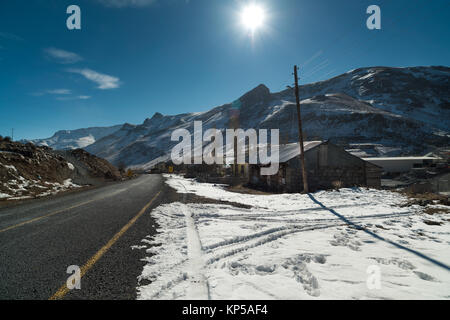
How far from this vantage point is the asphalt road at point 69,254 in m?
2.86

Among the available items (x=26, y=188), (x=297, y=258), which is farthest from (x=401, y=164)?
(x=26, y=188)

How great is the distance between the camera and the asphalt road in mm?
2861

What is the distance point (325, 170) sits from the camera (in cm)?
1956

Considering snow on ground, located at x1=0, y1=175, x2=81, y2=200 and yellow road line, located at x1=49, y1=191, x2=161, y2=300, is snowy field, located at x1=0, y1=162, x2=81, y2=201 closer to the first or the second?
snow on ground, located at x1=0, y1=175, x2=81, y2=200

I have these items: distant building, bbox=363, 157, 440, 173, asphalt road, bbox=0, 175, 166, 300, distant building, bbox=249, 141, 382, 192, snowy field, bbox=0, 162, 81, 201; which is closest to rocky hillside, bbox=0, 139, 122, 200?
snowy field, bbox=0, 162, 81, 201

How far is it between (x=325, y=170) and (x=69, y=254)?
789 inches

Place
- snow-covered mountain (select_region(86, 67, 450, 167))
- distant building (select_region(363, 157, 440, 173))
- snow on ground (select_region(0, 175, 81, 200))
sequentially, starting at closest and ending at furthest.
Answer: snow on ground (select_region(0, 175, 81, 200)) < distant building (select_region(363, 157, 440, 173)) < snow-covered mountain (select_region(86, 67, 450, 167))

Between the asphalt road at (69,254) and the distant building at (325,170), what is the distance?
51.1ft

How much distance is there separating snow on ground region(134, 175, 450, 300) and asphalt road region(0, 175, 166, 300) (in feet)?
1.30

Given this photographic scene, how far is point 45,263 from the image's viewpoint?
367 centimetres

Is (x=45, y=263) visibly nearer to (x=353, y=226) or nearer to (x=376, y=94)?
(x=353, y=226)

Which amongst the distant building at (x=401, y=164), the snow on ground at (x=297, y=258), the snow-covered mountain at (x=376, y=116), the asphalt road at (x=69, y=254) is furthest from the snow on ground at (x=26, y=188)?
the distant building at (x=401, y=164)

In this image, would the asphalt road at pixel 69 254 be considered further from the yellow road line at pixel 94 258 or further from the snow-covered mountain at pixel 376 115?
the snow-covered mountain at pixel 376 115
